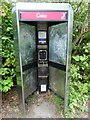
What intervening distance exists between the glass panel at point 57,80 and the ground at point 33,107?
23 cm

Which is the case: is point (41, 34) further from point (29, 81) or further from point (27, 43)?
point (29, 81)

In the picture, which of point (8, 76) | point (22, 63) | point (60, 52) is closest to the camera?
point (22, 63)

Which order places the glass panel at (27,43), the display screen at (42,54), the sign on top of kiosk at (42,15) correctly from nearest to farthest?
the sign on top of kiosk at (42,15)
the glass panel at (27,43)
the display screen at (42,54)

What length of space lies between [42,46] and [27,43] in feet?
0.99

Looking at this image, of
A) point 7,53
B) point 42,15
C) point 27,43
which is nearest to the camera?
point 42,15

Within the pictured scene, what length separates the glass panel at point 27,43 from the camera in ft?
10.1

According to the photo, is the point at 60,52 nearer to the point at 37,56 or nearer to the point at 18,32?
the point at 37,56

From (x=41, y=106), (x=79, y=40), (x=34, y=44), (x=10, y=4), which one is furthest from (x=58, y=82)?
(x=10, y=4)

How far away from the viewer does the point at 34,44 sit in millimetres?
3490

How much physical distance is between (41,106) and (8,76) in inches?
34.6

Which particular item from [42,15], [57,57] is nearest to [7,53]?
[57,57]

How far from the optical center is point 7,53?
362 centimetres

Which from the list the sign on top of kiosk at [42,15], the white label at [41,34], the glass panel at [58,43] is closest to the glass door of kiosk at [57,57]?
the glass panel at [58,43]

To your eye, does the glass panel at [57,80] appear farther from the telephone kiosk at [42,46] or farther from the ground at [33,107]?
the ground at [33,107]
